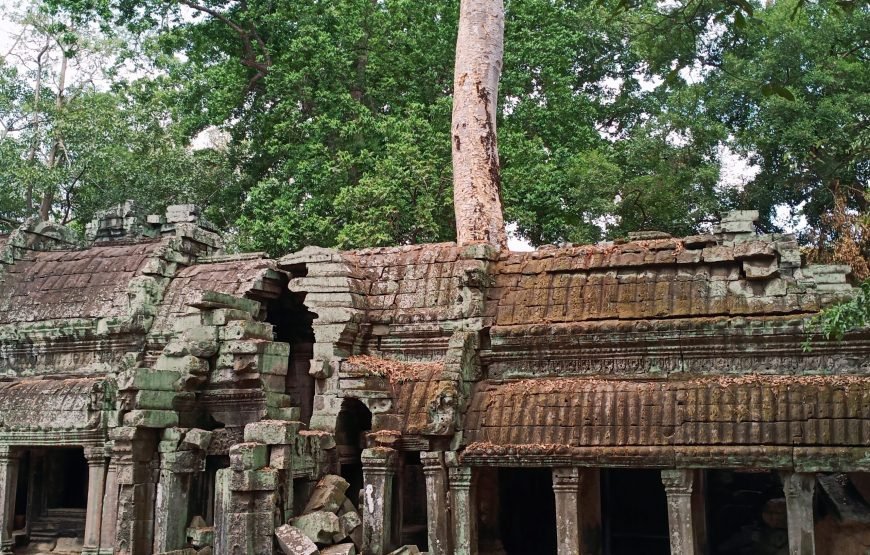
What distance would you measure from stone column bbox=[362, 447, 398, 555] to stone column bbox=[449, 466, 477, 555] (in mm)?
778

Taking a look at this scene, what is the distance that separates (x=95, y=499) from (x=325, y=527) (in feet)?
14.5

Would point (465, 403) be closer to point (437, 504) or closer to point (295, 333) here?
point (437, 504)

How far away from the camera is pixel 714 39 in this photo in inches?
960

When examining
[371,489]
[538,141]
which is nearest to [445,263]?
[371,489]

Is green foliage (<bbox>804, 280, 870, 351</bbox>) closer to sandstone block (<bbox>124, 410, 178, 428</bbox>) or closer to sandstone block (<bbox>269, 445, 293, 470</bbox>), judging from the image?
sandstone block (<bbox>269, 445, 293, 470</bbox>)

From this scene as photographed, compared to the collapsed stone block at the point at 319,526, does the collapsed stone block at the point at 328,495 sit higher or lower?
higher

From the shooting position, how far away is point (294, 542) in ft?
32.8

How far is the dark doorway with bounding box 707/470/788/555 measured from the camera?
13141 mm

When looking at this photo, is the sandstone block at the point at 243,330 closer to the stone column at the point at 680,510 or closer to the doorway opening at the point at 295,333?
the doorway opening at the point at 295,333

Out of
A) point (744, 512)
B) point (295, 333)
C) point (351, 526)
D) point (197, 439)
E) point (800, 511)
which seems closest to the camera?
point (800, 511)

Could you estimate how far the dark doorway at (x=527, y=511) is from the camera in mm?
14211

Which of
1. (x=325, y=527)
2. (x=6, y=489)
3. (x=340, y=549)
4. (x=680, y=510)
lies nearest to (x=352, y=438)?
(x=325, y=527)

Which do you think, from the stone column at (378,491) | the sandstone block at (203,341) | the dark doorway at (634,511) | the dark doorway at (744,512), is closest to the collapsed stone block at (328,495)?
the stone column at (378,491)

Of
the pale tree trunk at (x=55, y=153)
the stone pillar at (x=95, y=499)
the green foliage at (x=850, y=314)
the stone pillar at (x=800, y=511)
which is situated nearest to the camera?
the green foliage at (x=850, y=314)
